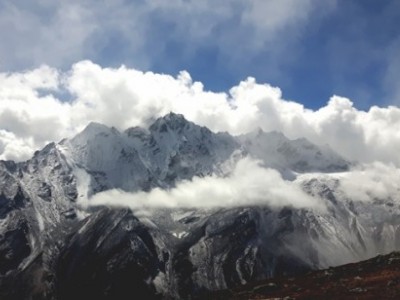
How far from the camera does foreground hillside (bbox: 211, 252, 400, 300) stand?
198 feet

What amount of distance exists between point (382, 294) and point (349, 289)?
247 inches

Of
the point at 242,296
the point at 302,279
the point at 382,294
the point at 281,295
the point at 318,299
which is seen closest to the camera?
the point at 382,294

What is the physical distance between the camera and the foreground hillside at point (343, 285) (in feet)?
198

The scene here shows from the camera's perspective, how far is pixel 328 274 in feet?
260

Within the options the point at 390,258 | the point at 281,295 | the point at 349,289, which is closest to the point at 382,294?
the point at 349,289

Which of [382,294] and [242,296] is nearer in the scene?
[382,294]

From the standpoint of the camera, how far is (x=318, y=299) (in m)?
61.4

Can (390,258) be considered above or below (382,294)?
above

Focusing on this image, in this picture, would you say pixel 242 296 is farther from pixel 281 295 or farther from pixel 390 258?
pixel 390 258

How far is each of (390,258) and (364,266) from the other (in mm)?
4719

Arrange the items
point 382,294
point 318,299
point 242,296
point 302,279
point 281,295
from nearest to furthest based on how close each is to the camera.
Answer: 1. point 382,294
2. point 318,299
3. point 281,295
4. point 242,296
5. point 302,279

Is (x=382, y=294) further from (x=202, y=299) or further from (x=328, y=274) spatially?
(x=202, y=299)

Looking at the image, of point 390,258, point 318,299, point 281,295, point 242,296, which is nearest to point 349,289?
point 318,299

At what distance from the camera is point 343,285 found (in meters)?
67.1
